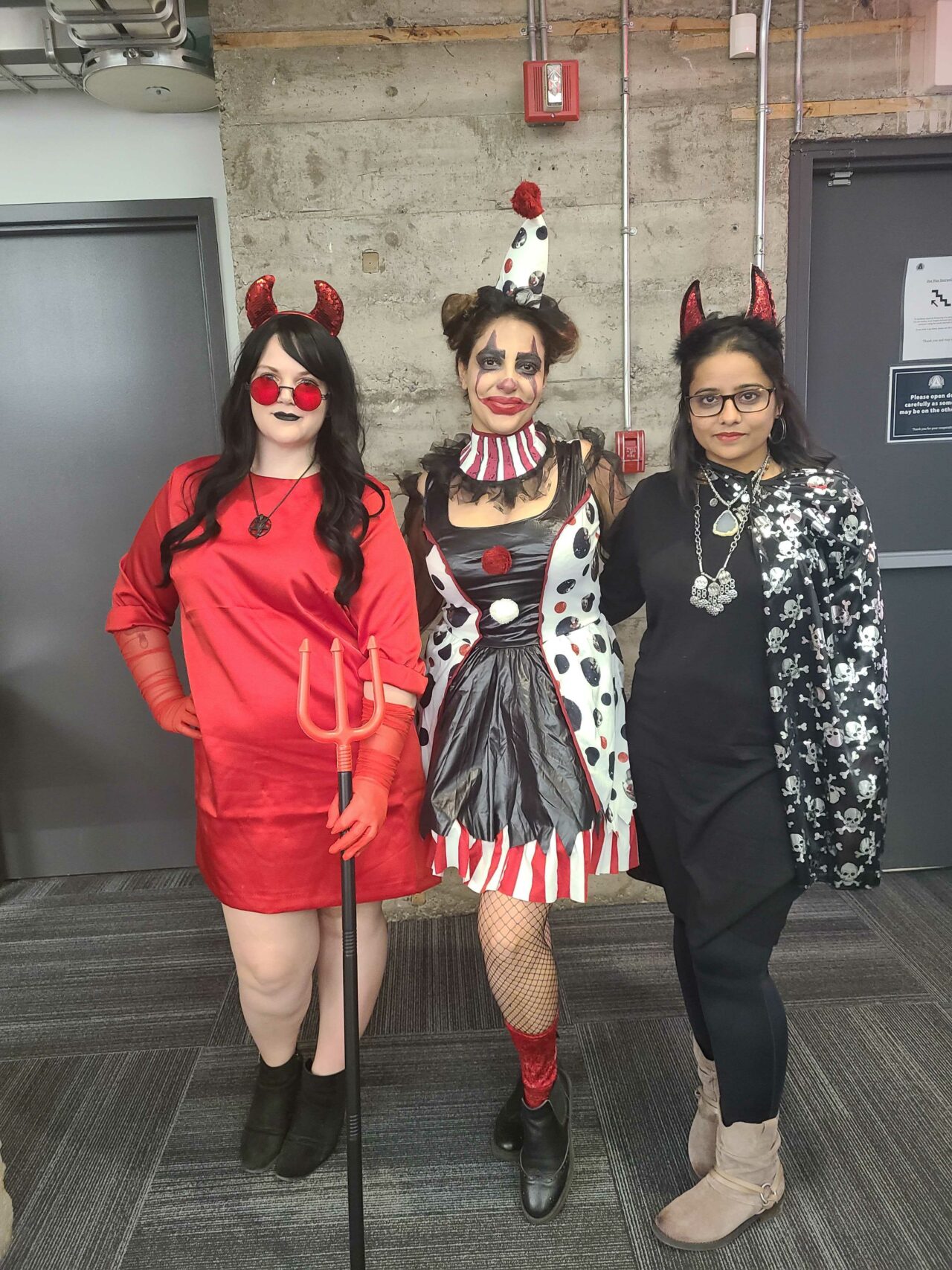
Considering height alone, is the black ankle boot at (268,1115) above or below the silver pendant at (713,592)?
below

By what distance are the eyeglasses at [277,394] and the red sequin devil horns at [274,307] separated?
0.50 feet

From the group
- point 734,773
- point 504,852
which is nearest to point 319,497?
point 504,852

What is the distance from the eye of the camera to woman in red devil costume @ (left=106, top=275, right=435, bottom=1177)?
5.07 ft

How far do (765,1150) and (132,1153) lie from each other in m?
1.26

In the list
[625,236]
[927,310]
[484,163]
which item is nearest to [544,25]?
[484,163]

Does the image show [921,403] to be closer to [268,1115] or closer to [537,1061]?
[537,1061]

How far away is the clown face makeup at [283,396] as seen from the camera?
59.7 inches

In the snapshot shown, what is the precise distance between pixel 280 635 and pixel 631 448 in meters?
1.30

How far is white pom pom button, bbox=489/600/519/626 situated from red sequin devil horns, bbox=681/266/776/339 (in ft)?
1.87

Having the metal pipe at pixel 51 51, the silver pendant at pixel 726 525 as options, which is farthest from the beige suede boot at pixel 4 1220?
the metal pipe at pixel 51 51

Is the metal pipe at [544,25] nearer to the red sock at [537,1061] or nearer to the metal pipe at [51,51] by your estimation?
the metal pipe at [51,51]

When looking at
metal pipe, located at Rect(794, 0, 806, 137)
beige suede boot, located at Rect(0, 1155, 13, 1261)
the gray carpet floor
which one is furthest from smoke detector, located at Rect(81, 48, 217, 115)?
beige suede boot, located at Rect(0, 1155, 13, 1261)

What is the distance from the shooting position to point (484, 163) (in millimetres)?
2324

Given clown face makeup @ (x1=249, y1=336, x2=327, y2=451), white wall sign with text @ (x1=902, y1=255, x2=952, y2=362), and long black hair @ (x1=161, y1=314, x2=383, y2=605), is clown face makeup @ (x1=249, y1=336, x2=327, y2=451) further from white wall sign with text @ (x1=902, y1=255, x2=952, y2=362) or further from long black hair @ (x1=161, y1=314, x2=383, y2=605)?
white wall sign with text @ (x1=902, y1=255, x2=952, y2=362)
